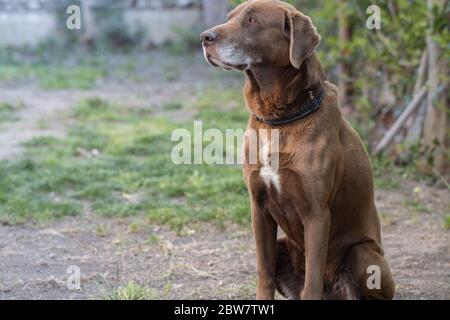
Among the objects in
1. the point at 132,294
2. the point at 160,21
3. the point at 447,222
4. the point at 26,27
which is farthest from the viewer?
the point at 160,21

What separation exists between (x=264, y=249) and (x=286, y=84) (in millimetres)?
867

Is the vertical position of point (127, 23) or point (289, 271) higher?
point (127, 23)

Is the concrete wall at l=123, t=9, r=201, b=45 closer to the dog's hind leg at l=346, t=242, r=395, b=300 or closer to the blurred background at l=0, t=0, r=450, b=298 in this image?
the blurred background at l=0, t=0, r=450, b=298

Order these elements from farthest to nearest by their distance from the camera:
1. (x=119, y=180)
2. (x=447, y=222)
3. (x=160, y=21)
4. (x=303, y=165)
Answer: (x=160, y=21) < (x=119, y=180) < (x=447, y=222) < (x=303, y=165)

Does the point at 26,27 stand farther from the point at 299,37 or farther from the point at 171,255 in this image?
the point at 299,37

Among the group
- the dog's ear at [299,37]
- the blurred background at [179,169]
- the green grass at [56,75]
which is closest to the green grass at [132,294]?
the blurred background at [179,169]

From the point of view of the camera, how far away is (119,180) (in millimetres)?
7082

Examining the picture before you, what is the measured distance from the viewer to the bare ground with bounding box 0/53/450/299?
4.72 metres

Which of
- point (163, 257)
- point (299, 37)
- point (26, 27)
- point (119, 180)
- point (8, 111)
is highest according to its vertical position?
point (26, 27)

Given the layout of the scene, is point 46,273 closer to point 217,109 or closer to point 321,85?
point 321,85

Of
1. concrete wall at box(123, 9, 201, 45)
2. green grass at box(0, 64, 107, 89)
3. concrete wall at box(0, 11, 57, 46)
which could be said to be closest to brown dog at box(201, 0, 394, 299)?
green grass at box(0, 64, 107, 89)

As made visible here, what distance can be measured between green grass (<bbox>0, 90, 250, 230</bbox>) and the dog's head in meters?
2.32

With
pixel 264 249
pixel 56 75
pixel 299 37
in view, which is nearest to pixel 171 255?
pixel 264 249

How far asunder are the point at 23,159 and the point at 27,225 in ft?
5.55
